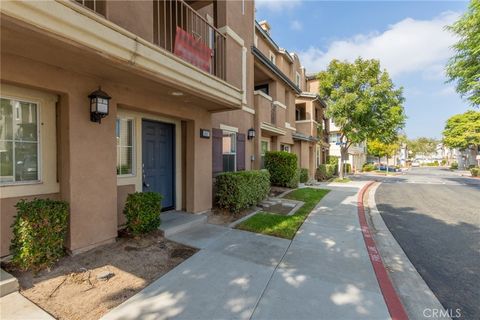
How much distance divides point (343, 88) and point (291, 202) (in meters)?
13.7

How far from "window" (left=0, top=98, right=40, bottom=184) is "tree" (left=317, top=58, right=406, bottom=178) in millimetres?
18798

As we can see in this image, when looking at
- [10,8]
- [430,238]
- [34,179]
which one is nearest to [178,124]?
Answer: [34,179]

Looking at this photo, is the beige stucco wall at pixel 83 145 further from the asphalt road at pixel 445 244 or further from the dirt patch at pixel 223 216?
the asphalt road at pixel 445 244

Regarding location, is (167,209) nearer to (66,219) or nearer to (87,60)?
(66,219)

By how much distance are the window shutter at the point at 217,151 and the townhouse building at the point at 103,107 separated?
0.52 meters

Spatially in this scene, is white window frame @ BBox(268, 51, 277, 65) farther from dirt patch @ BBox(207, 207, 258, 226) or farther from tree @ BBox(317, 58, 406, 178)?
dirt patch @ BBox(207, 207, 258, 226)

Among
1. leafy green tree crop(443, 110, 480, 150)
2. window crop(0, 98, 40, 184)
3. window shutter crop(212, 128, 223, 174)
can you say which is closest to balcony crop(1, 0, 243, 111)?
window crop(0, 98, 40, 184)

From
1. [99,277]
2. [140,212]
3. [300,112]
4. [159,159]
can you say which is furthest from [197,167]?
[300,112]

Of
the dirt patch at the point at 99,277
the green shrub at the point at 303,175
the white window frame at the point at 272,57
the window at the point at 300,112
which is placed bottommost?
the dirt patch at the point at 99,277

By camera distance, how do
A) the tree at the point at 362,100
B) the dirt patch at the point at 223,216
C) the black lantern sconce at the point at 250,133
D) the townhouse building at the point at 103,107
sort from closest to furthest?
the townhouse building at the point at 103,107, the dirt patch at the point at 223,216, the black lantern sconce at the point at 250,133, the tree at the point at 362,100

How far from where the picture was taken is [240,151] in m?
9.85

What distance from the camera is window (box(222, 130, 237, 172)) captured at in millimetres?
9185

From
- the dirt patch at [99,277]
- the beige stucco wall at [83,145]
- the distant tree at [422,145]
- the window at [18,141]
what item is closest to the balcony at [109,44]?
the beige stucco wall at [83,145]

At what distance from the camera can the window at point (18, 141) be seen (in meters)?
3.90
